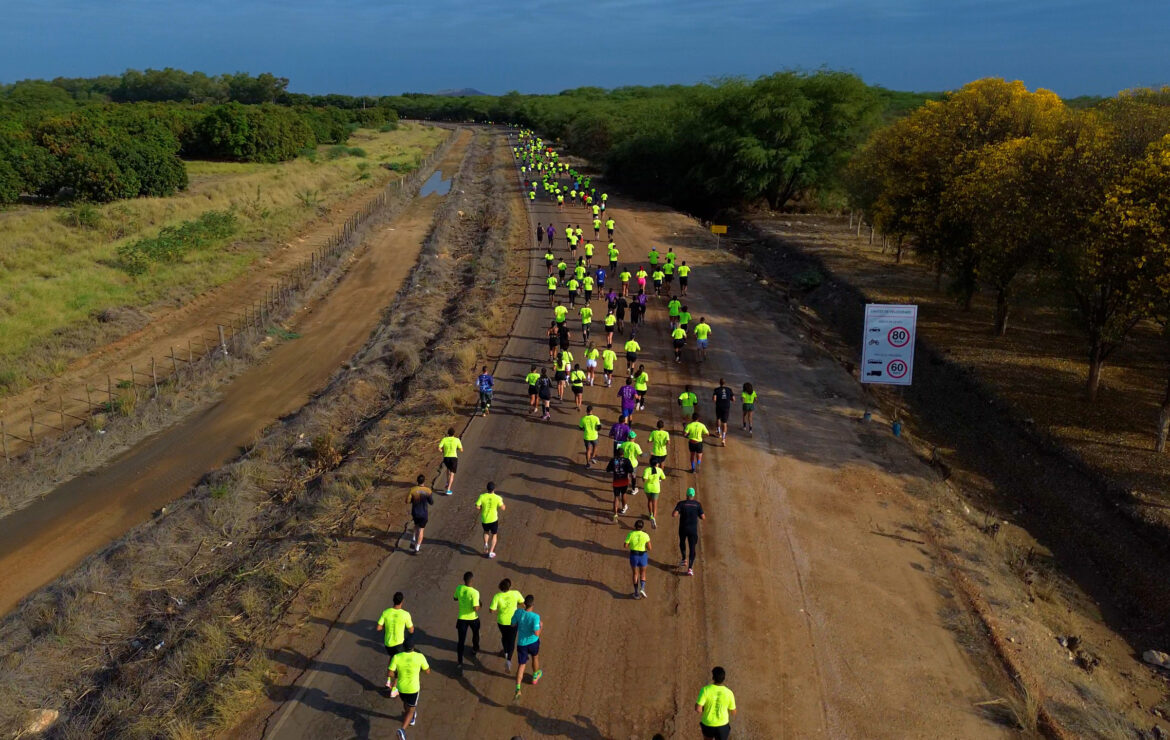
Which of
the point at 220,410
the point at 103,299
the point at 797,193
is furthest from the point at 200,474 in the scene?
the point at 797,193

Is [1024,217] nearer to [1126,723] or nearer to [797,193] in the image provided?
[1126,723]

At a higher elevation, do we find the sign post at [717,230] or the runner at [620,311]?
the sign post at [717,230]

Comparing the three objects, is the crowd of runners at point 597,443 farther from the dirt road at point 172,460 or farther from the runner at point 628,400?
the dirt road at point 172,460

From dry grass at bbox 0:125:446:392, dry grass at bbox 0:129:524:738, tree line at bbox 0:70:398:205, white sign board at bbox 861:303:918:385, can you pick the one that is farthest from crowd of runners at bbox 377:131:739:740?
tree line at bbox 0:70:398:205

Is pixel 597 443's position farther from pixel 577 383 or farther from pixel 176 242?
pixel 176 242

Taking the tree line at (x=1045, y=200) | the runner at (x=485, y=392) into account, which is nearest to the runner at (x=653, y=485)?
the runner at (x=485, y=392)

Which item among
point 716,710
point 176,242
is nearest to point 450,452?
point 716,710

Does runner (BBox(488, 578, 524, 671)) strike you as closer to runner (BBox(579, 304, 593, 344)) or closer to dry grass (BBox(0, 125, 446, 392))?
runner (BBox(579, 304, 593, 344))
